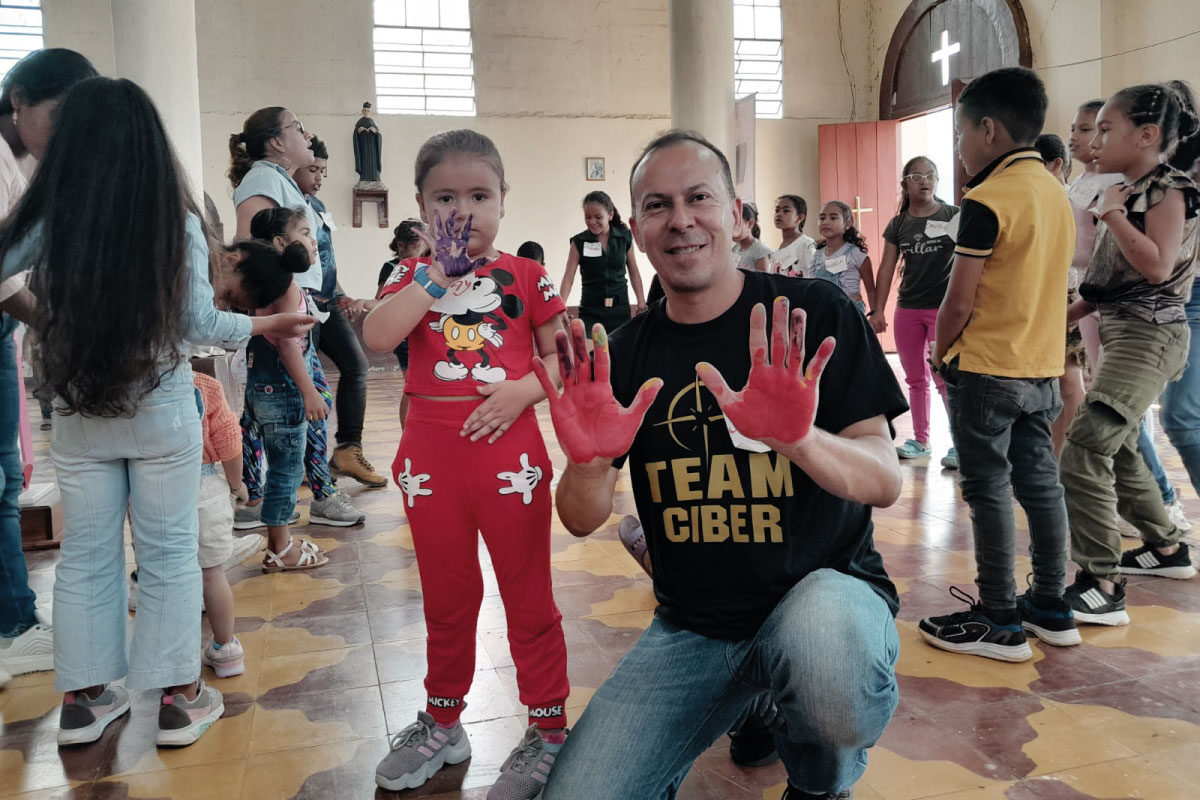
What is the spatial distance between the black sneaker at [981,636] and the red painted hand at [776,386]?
1.38 metres

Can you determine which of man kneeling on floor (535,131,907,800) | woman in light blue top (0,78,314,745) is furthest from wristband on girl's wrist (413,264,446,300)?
woman in light blue top (0,78,314,745)

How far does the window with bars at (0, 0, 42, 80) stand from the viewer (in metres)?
9.72

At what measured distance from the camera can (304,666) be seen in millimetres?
2373

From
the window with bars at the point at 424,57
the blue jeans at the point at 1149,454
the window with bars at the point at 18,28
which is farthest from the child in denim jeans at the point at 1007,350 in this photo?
the window with bars at the point at 18,28

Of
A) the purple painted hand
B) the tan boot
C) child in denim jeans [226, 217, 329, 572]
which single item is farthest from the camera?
the tan boot

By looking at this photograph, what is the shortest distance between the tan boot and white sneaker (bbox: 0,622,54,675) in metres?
2.04

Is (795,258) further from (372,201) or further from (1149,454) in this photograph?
(372,201)

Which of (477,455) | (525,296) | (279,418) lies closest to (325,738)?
(477,455)

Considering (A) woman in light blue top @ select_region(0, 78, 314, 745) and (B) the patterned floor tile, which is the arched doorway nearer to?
(B) the patterned floor tile

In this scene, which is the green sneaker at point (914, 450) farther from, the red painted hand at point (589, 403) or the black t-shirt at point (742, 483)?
the red painted hand at point (589, 403)

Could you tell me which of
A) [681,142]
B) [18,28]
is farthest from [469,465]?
[18,28]

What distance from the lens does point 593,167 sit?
11.5m

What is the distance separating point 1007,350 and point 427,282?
4.87ft

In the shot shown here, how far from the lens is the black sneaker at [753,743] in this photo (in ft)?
5.89
